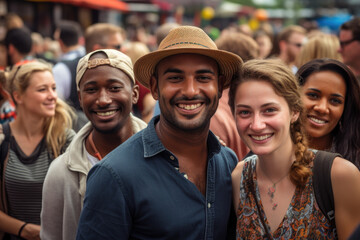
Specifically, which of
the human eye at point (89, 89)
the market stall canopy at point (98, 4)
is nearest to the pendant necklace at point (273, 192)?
the human eye at point (89, 89)

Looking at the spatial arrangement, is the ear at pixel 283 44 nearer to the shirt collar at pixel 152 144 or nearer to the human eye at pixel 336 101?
the human eye at pixel 336 101

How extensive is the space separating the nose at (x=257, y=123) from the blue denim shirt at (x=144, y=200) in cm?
44

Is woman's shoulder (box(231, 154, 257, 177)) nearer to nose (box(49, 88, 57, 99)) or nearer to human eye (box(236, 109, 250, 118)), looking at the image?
human eye (box(236, 109, 250, 118))

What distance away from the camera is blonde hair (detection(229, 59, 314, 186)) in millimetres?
2447

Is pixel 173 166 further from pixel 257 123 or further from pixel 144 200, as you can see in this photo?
pixel 257 123

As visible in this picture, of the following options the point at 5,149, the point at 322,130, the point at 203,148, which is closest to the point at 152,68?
the point at 203,148

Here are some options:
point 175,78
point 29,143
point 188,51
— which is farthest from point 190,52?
point 29,143

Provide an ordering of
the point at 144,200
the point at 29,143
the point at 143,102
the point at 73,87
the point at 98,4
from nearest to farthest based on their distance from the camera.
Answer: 1. the point at 144,200
2. the point at 29,143
3. the point at 73,87
4. the point at 143,102
5. the point at 98,4

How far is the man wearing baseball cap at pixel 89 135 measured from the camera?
2.71 m

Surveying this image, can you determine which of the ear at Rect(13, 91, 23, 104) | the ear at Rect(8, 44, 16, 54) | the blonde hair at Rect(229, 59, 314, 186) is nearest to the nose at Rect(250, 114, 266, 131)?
the blonde hair at Rect(229, 59, 314, 186)

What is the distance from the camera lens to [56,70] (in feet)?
17.5

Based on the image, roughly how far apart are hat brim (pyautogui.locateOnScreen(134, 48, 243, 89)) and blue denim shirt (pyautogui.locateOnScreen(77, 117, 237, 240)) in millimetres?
431

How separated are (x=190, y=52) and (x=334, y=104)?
123cm

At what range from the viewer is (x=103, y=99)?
9.43 feet
